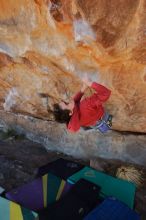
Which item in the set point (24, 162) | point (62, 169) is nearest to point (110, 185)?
point (62, 169)

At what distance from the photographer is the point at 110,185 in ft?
14.5

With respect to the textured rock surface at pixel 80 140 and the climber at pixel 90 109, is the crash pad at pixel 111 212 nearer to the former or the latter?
the climber at pixel 90 109

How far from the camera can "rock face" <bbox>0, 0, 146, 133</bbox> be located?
4624 millimetres

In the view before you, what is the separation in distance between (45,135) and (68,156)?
64cm

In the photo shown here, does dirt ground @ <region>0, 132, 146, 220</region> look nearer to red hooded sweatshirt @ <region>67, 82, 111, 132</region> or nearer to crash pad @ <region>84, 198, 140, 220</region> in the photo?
red hooded sweatshirt @ <region>67, 82, 111, 132</region>

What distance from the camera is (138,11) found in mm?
4480

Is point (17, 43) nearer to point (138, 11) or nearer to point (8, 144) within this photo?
point (138, 11)

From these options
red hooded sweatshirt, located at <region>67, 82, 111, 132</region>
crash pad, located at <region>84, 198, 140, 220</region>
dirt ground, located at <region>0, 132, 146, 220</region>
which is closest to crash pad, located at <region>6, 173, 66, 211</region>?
crash pad, located at <region>84, 198, 140, 220</region>

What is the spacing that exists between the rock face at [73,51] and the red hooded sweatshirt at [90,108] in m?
0.64

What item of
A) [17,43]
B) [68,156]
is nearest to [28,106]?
[68,156]

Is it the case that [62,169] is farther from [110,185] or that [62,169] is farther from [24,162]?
[24,162]

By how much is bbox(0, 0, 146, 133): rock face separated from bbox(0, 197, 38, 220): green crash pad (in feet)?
7.73

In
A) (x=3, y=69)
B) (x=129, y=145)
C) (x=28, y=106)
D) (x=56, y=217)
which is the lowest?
(x=56, y=217)

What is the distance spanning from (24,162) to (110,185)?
2.76 meters
